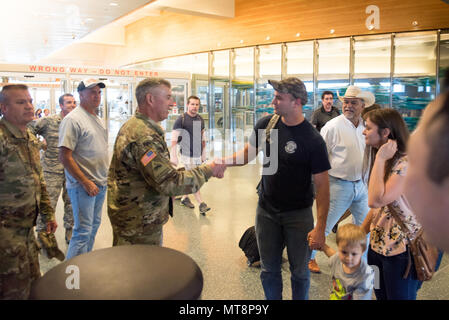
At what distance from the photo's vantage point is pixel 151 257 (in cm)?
159

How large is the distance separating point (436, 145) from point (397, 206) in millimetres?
1856

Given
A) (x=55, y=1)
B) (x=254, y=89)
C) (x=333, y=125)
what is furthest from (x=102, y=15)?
(x=333, y=125)

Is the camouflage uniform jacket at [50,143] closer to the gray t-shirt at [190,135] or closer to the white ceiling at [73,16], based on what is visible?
the gray t-shirt at [190,135]

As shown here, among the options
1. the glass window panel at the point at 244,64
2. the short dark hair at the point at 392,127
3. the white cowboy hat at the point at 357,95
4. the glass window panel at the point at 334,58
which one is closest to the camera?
the short dark hair at the point at 392,127

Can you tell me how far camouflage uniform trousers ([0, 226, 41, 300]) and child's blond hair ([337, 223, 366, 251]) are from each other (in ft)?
6.88

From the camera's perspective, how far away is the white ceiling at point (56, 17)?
26.4 ft

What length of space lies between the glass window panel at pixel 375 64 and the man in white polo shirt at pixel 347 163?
6237 millimetres

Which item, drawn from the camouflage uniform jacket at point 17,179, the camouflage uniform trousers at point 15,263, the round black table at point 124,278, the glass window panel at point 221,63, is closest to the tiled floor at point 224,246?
the camouflage uniform trousers at point 15,263

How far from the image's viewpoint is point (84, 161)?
3.70 meters

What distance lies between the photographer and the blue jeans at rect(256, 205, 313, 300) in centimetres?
275

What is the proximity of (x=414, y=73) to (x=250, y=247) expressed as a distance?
7.33 m

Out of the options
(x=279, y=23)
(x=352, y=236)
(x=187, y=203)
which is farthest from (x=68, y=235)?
(x=279, y=23)

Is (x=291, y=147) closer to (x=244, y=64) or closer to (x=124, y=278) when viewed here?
(x=124, y=278)

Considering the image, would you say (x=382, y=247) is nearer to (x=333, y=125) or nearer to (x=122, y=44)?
(x=333, y=125)
